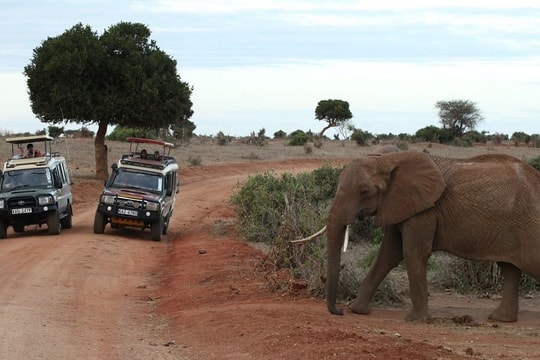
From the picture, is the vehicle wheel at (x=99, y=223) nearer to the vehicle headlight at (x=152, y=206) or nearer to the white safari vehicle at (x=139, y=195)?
the white safari vehicle at (x=139, y=195)

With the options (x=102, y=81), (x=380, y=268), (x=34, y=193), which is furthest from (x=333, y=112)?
(x=380, y=268)

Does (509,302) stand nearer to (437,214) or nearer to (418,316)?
(418,316)

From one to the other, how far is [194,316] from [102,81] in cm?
2658

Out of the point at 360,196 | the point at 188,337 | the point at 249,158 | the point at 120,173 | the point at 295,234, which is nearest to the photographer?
the point at 188,337

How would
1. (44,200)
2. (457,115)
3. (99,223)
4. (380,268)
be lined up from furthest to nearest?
(457,115) → (99,223) → (44,200) → (380,268)

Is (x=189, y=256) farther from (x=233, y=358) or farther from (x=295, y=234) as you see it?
(x=233, y=358)

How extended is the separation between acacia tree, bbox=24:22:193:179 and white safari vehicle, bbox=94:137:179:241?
1314 cm

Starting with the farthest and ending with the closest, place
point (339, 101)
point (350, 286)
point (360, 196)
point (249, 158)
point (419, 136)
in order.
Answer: point (339, 101), point (419, 136), point (249, 158), point (350, 286), point (360, 196)

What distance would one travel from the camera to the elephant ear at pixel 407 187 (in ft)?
40.1

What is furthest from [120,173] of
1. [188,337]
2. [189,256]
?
[188,337]

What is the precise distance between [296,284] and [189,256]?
18.4 ft

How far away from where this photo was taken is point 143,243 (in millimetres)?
21875

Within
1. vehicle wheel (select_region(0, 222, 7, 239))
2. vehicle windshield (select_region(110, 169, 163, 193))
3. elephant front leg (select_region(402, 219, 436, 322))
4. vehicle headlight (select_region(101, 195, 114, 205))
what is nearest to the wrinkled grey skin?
elephant front leg (select_region(402, 219, 436, 322))

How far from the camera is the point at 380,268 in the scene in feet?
41.4
